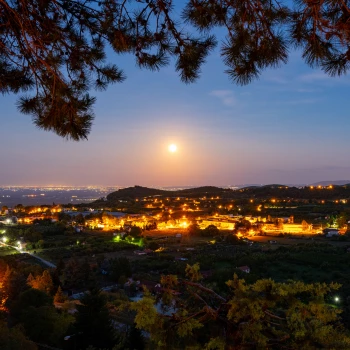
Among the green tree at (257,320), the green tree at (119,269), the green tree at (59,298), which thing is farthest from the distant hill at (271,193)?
the green tree at (257,320)

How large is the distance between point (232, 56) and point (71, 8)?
1898mm

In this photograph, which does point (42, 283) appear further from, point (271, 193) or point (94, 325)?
point (271, 193)

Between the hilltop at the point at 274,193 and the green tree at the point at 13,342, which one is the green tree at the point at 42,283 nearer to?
the green tree at the point at 13,342

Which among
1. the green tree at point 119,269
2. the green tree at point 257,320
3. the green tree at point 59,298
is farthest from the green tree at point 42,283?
the green tree at point 257,320

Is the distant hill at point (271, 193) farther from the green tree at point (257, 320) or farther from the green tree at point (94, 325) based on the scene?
the green tree at point (257, 320)

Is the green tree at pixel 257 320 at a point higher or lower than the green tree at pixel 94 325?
higher

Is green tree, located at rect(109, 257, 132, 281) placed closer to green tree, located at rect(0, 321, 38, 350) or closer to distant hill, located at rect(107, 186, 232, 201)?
green tree, located at rect(0, 321, 38, 350)

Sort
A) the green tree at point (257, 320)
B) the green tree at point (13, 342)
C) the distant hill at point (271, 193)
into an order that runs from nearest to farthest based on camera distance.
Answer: the green tree at point (257, 320) < the green tree at point (13, 342) < the distant hill at point (271, 193)

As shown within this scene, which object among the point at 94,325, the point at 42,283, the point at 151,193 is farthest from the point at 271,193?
the point at 94,325

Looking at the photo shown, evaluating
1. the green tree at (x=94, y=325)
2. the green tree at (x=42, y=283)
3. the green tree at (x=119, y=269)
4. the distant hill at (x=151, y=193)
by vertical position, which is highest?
the distant hill at (x=151, y=193)

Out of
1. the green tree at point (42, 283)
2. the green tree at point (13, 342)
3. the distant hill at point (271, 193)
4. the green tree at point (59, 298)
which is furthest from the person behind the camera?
the distant hill at point (271, 193)

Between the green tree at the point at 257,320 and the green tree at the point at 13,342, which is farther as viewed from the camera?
the green tree at the point at 13,342

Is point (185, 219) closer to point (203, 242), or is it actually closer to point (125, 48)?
point (203, 242)

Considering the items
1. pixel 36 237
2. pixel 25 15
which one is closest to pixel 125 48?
pixel 25 15
